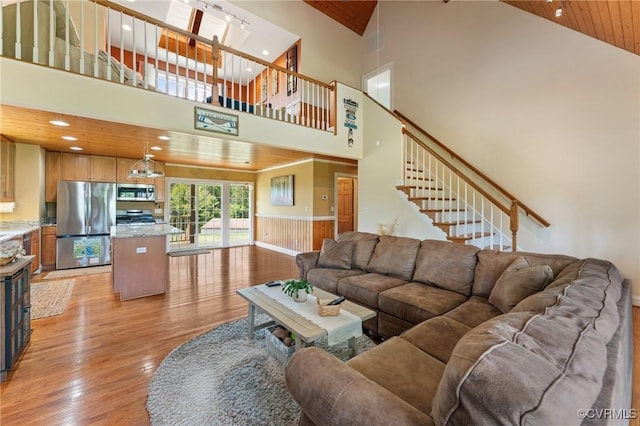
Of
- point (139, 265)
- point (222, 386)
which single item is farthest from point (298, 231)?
point (222, 386)

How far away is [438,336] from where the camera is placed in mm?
1816

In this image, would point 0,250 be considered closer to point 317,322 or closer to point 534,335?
point 317,322

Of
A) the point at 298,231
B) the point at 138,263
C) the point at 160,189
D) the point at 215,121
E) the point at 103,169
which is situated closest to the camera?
the point at 138,263

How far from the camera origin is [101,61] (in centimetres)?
332

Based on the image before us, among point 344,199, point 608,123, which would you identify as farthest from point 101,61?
point 608,123

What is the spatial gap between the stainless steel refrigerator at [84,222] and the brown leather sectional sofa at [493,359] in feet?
19.2

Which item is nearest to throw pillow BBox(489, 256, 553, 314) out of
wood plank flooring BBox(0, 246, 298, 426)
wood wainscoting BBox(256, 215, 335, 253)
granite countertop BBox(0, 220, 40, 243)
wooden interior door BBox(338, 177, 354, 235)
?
wood plank flooring BBox(0, 246, 298, 426)

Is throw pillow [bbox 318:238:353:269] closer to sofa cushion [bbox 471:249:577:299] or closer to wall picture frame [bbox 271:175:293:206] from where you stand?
sofa cushion [bbox 471:249:577:299]

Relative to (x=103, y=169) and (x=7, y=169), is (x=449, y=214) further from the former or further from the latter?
(x=7, y=169)

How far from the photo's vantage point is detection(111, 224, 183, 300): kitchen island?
3730 millimetres

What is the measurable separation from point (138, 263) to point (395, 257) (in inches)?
→ 135

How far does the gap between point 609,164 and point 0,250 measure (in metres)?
6.72

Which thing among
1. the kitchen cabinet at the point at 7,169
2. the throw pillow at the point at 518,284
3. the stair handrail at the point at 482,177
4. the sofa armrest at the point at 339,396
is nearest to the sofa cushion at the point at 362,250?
the throw pillow at the point at 518,284

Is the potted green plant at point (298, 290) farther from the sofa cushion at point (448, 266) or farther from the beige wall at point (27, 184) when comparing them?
the beige wall at point (27, 184)
